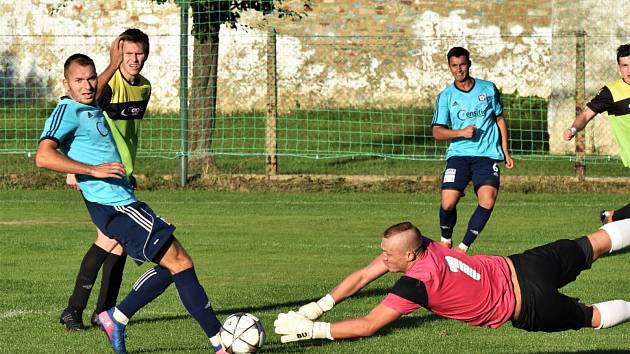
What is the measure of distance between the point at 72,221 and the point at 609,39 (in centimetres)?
1105

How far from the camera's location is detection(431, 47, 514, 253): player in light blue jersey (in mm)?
12727

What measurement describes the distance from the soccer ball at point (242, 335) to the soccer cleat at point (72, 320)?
1.89 meters

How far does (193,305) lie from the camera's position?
8266mm

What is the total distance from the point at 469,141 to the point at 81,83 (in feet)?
17.5

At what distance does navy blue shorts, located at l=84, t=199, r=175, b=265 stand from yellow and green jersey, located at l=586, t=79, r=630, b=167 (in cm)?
488

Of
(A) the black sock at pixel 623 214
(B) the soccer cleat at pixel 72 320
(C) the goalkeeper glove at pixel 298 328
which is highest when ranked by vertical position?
(A) the black sock at pixel 623 214

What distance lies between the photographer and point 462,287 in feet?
24.1

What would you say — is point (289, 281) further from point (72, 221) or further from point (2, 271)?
point (72, 221)

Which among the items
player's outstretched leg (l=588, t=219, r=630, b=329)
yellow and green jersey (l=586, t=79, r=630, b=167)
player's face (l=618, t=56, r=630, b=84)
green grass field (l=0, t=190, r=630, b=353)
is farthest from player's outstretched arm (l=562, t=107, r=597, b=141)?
player's outstretched leg (l=588, t=219, r=630, b=329)

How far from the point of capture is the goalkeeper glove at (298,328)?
6.94 metres

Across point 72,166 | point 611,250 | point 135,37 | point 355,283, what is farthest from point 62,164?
point 611,250

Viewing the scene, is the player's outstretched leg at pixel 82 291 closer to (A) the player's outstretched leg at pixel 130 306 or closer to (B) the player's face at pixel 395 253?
(A) the player's outstretched leg at pixel 130 306

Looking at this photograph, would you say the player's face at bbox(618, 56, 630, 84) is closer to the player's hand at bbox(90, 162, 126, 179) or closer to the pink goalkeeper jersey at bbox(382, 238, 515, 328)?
the pink goalkeeper jersey at bbox(382, 238, 515, 328)

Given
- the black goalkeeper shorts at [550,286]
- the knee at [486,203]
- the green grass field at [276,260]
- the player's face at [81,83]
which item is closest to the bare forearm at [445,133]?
the knee at [486,203]
